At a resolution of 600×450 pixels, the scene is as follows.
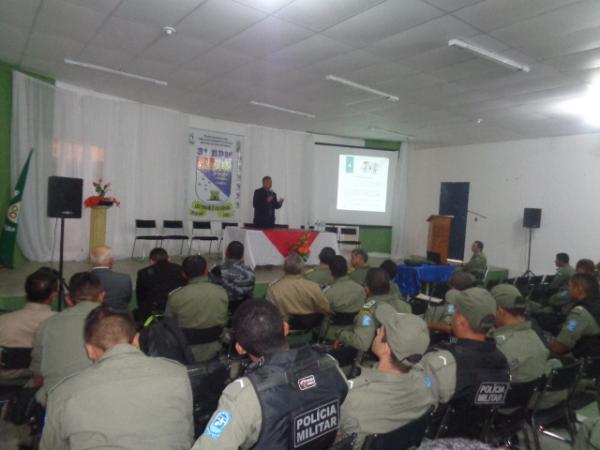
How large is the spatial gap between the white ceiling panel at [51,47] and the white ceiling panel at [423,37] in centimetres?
369

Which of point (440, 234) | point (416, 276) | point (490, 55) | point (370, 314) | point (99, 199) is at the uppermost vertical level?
point (490, 55)

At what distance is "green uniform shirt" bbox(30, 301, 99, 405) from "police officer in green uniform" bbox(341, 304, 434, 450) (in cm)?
127

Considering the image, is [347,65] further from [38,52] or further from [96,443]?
[96,443]

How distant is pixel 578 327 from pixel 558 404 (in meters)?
0.91

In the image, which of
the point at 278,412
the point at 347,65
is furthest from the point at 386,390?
the point at 347,65

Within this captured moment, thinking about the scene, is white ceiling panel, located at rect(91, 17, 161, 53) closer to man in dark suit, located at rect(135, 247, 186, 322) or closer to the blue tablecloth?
man in dark suit, located at rect(135, 247, 186, 322)

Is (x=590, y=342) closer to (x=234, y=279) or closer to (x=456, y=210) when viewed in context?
(x=234, y=279)

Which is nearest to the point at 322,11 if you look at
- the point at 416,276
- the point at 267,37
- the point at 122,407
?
the point at 267,37

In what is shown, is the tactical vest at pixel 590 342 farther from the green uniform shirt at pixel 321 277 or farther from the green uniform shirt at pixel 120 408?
the green uniform shirt at pixel 120 408

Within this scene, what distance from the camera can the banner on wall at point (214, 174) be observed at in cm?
941

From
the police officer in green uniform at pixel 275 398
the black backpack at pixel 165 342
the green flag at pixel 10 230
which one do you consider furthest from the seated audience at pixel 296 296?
the green flag at pixel 10 230

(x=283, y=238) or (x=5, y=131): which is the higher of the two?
(x=5, y=131)

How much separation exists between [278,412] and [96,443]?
57 centimetres

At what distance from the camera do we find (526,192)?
31.8ft
